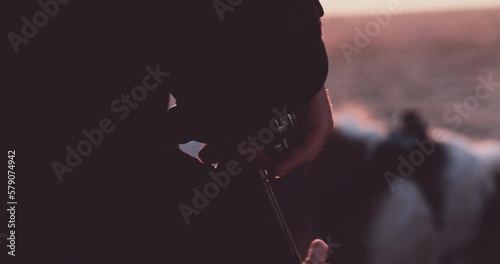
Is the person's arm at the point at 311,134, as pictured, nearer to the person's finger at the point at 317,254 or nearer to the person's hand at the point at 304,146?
the person's hand at the point at 304,146

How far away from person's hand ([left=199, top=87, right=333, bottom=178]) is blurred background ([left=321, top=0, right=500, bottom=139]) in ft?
9.62

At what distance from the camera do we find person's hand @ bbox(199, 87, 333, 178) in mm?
1252

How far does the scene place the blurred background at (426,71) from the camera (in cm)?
2809

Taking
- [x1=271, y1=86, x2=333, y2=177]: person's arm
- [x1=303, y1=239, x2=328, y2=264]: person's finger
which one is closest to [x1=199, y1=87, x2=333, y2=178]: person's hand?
[x1=271, y1=86, x2=333, y2=177]: person's arm

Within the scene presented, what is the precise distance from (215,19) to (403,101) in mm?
32170

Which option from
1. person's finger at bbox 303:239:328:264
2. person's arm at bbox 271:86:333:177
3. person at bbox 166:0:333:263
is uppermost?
person at bbox 166:0:333:263

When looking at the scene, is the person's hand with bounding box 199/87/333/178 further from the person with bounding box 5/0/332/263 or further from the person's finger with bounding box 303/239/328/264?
the person's finger with bounding box 303/239/328/264

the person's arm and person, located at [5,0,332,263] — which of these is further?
the person's arm

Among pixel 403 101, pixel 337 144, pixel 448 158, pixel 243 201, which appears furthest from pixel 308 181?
pixel 403 101

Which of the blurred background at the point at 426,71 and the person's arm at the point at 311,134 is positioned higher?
the person's arm at the point at 311,134

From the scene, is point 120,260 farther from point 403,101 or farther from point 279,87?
point 403,101

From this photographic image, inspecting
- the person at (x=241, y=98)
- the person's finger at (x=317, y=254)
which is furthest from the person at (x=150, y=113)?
the person's finger at (x=317, y=254)

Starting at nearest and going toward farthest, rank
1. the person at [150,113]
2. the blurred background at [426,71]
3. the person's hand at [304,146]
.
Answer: the person at [150,113] < the person's hand at [304,146] < the blurred background at [426,71]

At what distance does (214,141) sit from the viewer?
124 cm
